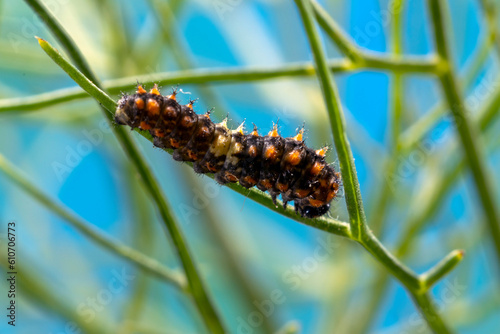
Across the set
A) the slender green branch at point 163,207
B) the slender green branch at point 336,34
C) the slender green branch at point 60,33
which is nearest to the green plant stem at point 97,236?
the slender green branch at point 163,207

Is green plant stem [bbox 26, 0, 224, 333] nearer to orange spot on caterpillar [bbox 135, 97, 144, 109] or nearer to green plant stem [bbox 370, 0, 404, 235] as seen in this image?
orange spot on caterpillar [bbox 135, 97, 144, 109]

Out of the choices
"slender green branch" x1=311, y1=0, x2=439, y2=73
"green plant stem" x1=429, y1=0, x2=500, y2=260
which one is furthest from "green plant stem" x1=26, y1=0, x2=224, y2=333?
"green plant stem" x1=429, y1=0, x2=500, y2=260

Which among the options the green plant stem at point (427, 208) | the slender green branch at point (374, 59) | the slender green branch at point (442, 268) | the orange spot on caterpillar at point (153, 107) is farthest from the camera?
the green plant stem at point (427, 208)

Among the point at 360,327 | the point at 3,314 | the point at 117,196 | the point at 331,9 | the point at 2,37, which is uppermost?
the point at 331,9

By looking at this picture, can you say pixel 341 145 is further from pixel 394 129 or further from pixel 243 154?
pixel 394 129

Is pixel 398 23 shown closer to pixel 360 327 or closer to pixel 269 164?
pixel 269 164

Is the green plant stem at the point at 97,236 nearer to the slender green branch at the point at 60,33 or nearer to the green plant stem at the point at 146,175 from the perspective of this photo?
the green plant stem at the point at 146,175

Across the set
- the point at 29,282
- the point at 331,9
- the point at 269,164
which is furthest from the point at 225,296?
the point at 269,164
